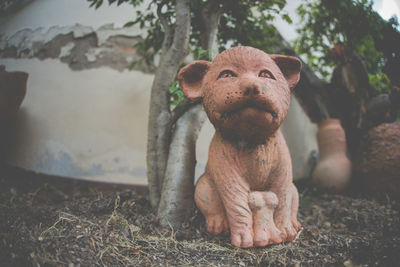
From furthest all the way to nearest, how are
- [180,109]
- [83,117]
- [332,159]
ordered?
[332,159] < [83,117] < [180,109]

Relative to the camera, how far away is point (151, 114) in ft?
7.78

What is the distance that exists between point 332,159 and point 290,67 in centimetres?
191

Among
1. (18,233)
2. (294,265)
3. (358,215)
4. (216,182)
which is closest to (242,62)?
(216,182)

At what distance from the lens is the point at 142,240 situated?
5.73 feet

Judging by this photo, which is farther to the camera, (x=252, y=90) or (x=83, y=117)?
(x=83, y=117)

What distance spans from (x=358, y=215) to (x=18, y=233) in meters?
2.49

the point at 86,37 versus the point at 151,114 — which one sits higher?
the point at 86,37

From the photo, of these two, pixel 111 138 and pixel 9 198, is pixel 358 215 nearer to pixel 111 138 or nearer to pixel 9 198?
pixel 111 138

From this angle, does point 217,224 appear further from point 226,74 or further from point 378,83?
point 378,83

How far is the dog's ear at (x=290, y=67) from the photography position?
190 centimetres

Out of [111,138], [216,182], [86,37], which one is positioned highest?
[86,37]

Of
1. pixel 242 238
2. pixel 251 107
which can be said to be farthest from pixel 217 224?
pixel 251 107

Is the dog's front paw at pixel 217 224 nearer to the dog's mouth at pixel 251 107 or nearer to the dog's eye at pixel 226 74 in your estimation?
the dog's mouth at pixel 251 107

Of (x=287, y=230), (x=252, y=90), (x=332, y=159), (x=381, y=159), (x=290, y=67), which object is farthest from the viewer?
(x=332, y=159)
